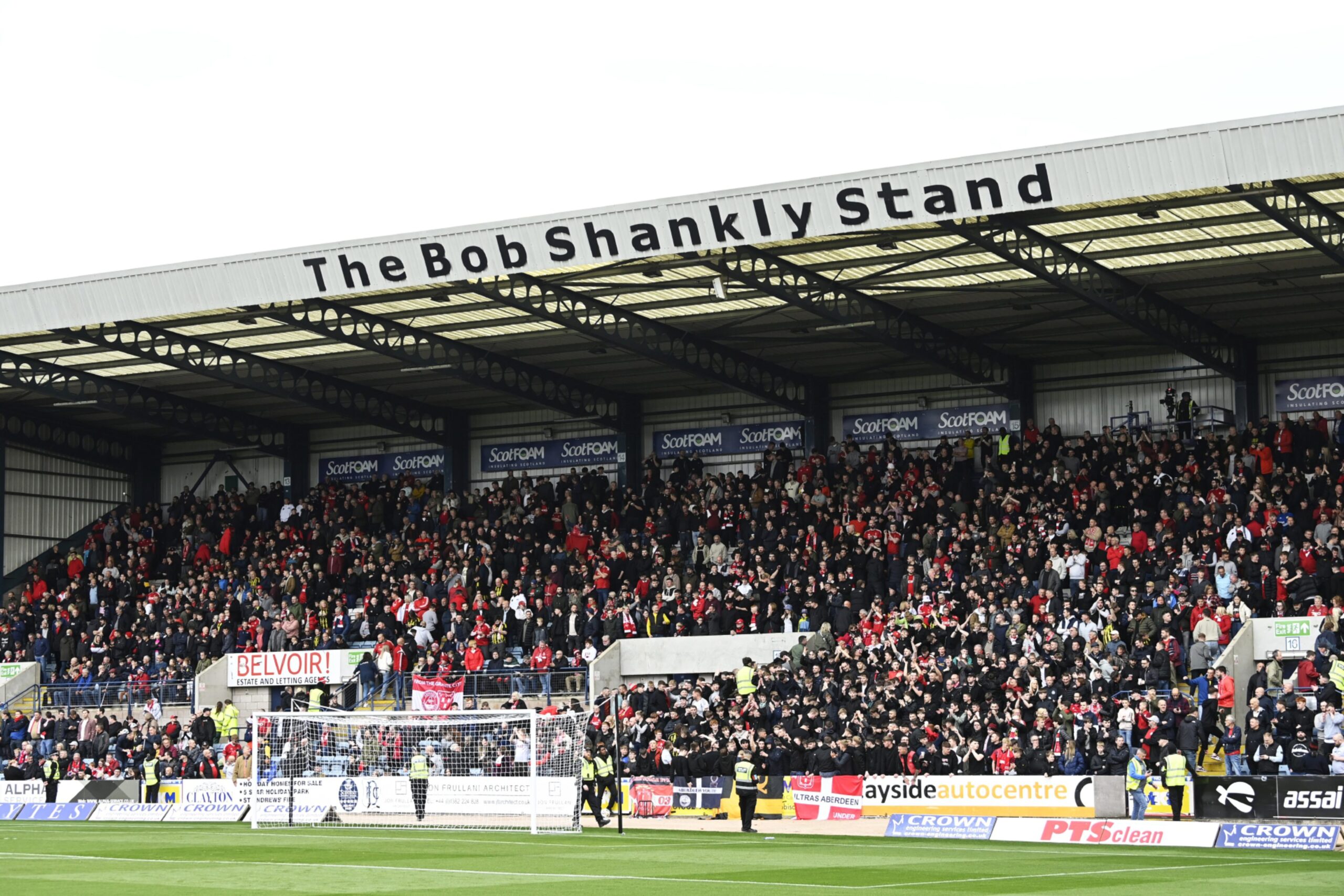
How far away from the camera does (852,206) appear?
3189 centimetres

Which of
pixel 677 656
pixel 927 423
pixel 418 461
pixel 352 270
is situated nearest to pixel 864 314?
pixel 927 423

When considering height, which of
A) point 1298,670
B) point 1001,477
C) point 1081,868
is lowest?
point 1081,868

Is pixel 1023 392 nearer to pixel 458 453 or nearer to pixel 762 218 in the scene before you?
pixel 762 218

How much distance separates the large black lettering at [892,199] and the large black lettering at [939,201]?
1.12 ft

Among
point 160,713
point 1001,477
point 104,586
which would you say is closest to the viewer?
point 1001,477

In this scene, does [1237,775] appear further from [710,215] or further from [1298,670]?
[710,215]

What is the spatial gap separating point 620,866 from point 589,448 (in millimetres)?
31674

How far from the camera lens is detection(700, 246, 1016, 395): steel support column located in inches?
1453

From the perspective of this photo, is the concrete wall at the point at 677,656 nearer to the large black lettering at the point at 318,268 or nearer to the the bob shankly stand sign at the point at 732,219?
the the bob shankly stand sign at the point at 732,219

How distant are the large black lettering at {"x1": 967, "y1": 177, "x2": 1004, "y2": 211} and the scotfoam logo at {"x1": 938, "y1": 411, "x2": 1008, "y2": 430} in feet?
52.6

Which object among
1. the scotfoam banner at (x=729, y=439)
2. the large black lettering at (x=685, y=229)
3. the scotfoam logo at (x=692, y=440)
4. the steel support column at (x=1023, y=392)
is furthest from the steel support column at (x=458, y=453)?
the large black lettering at (x=685, y=229)

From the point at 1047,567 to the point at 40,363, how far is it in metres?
27.0

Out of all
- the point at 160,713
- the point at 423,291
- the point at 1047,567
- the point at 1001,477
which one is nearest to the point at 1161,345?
the point at 1001,477

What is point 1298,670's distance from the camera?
102ft
